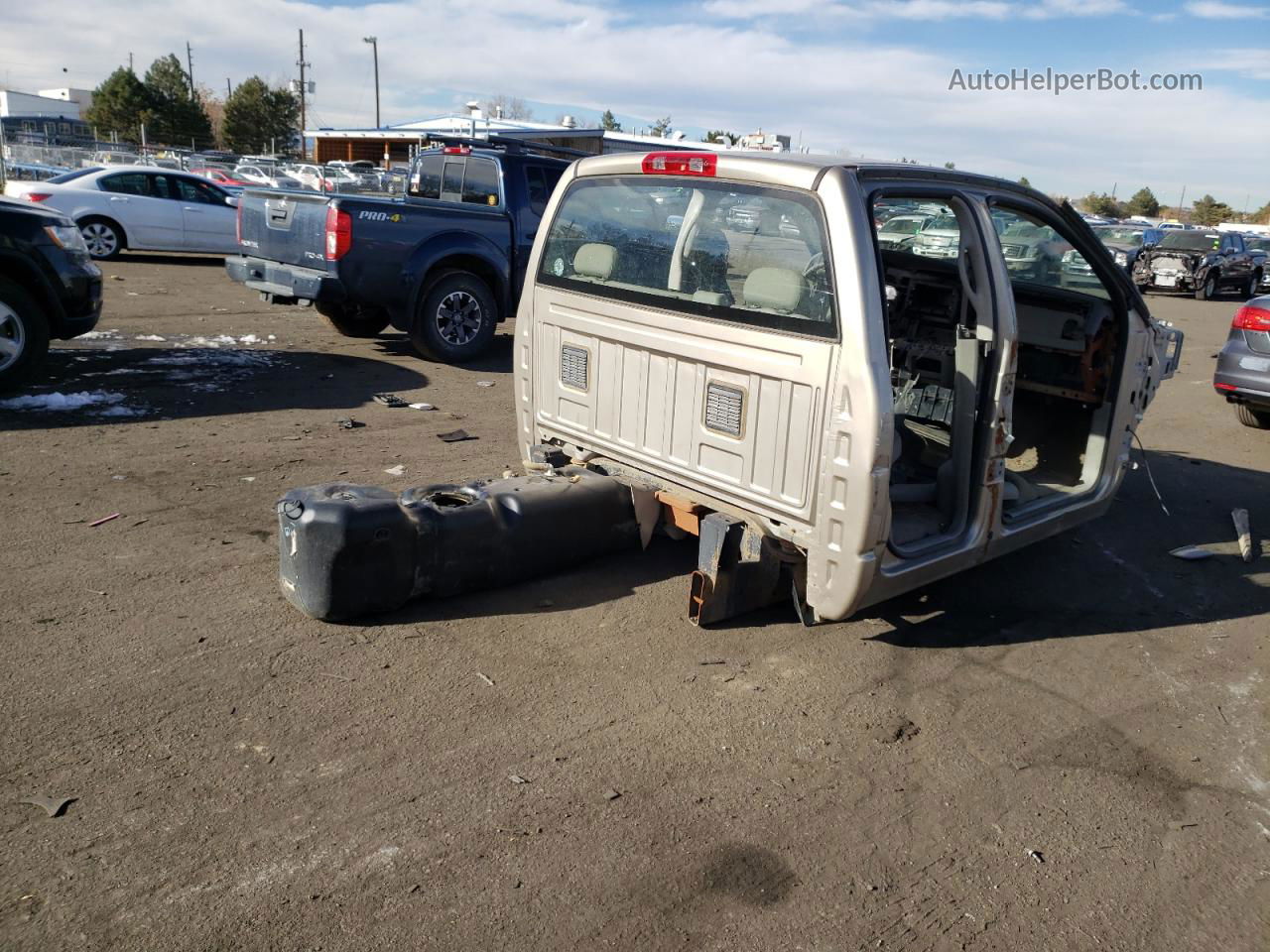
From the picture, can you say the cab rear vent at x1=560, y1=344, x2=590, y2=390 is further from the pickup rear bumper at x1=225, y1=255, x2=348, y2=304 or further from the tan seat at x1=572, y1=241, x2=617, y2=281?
the pickup rear bumper at x1=225, y1=255, x2=348, y2=304

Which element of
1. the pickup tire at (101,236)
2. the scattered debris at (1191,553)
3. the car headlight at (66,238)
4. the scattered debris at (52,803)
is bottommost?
the scattered debris at (1191,553)

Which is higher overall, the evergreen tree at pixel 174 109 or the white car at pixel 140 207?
the evergreen tree at pixel 174 109

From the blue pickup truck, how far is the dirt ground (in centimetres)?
387

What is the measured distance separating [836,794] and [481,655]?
1.57 metres

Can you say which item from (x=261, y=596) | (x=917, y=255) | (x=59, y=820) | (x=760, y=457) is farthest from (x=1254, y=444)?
(x=59, y=820)

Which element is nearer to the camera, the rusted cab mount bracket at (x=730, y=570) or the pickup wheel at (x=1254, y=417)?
the rusted cab mount bracket at (x=730, y=570)

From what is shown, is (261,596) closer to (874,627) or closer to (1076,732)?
(874,627)

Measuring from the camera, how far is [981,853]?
10.2 ft

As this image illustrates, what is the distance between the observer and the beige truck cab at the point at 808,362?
12.7ft

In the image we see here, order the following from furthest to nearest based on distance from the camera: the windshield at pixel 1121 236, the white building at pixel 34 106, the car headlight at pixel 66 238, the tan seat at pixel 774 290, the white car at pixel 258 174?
1. the white building at pixel 34 106
2. the white car at pixel 258 174
3. the windshield at pixel 1121 236
4. the car headlight at pixel 66 238
5. the tan seat at pixel 774 290

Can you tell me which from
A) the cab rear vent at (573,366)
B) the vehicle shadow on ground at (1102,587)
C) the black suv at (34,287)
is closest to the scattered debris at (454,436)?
the cab rear vent at (573,366)

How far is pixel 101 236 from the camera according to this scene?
53.7ft

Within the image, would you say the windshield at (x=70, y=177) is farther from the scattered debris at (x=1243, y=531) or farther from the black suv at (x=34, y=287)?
the scattered debris at (x=1243, y=531)

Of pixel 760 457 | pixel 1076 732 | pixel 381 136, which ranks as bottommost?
pixel 1076 732
